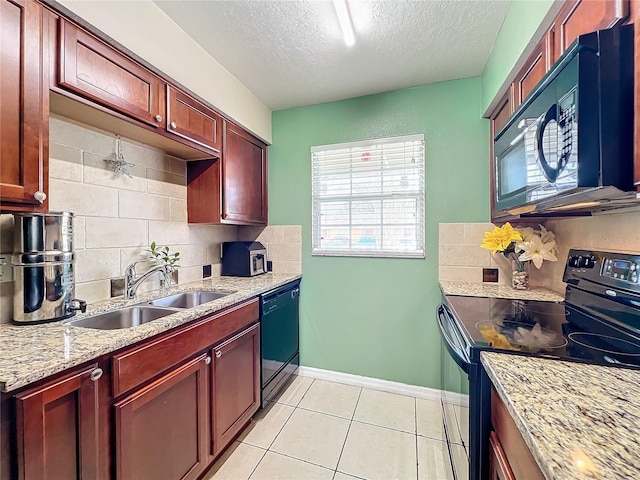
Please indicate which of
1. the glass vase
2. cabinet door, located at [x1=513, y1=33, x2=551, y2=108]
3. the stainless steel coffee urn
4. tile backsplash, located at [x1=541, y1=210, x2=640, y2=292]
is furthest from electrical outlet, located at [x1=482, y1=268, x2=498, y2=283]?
the stainless steel coffee urn

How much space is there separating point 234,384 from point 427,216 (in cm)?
180

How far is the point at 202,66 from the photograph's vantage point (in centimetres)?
179

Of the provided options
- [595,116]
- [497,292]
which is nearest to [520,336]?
[595,116]

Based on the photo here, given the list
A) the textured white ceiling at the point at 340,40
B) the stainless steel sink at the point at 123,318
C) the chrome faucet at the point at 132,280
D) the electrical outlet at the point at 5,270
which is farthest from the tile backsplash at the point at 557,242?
the electrical outlet at the point at 5,270

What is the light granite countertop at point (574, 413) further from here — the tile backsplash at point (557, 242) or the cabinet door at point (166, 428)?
the cabinet door at point (166, 428)

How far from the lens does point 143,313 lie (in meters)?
1.58

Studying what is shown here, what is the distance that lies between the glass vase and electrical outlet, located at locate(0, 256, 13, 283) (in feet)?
8.85

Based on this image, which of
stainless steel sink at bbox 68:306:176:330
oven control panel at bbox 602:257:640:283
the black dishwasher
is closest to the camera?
oven control panel at bbox 602:257:640:283

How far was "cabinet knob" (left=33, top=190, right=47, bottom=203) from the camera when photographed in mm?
1031

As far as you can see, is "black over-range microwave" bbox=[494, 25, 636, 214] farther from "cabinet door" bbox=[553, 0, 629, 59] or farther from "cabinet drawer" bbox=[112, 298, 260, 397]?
"cabinet drawer" bbox=[112, 298, 260, 397]

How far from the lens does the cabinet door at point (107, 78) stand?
1.12m

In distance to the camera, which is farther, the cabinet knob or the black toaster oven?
the black toaster oven

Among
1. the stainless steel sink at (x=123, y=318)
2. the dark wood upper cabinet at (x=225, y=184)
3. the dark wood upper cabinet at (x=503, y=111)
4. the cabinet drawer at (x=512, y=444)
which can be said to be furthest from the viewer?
the dark wood upper cabinet at (x=225, y=184)

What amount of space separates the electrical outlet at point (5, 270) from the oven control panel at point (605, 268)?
2.46 metres
